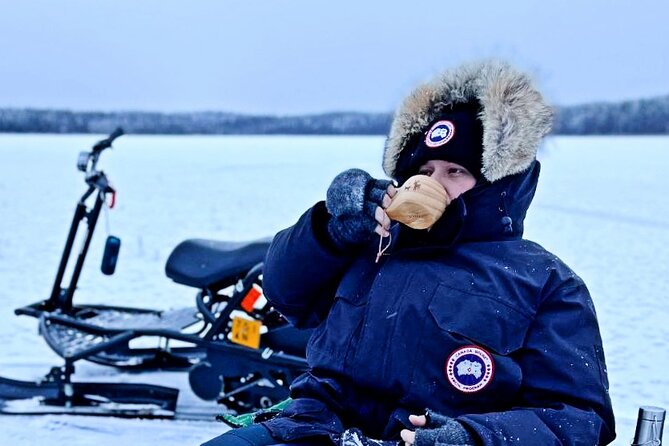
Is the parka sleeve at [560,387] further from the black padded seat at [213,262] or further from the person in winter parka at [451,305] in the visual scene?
the black padded seat at [213,262]

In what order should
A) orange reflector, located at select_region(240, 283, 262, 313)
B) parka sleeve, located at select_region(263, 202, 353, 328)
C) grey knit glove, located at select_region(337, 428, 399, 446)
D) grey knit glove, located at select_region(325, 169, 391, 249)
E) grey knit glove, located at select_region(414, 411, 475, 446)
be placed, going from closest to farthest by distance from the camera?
grey knit glove, located at select_region(414, 411, 475, 446), grey knit glove, located at select_region(337, 428, 399, 446), grey knit glove, located at select_region(325, 169, 391, 249), parka sleeve, located at select_region(263, 202, 353, 328), orange reflector, located at select_region(240, 283, 262, 313)

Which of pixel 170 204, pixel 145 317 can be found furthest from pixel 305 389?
pixel 170 204

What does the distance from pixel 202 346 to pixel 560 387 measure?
235cm

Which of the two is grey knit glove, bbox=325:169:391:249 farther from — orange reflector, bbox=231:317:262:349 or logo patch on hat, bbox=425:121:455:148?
orange reflector, bbox=231:317:262:349

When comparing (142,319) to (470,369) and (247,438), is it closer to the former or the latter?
(247,438)

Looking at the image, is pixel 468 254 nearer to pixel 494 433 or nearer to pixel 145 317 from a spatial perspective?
pixel 494 433

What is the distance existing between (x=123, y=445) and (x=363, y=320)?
6.57ft

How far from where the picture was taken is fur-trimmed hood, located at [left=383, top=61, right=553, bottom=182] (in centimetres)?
192

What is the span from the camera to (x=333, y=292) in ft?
6.79

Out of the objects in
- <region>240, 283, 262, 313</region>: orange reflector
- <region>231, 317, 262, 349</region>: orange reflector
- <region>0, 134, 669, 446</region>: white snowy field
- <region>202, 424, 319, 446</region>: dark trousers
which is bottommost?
<region>0, 134, 669, 446</region>: white snowy field

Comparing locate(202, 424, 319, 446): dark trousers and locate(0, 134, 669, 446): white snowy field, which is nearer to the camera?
locate(202, 424, 319, 446): dark trousers

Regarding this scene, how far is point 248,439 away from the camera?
5.69 ft

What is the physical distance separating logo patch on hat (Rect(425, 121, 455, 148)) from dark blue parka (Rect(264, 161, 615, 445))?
0.54 ft

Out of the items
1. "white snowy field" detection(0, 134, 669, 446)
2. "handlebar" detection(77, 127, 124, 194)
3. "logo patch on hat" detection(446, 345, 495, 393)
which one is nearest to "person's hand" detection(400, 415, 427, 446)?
"logo patch on hat" detection(446, 345, 495, 393)
